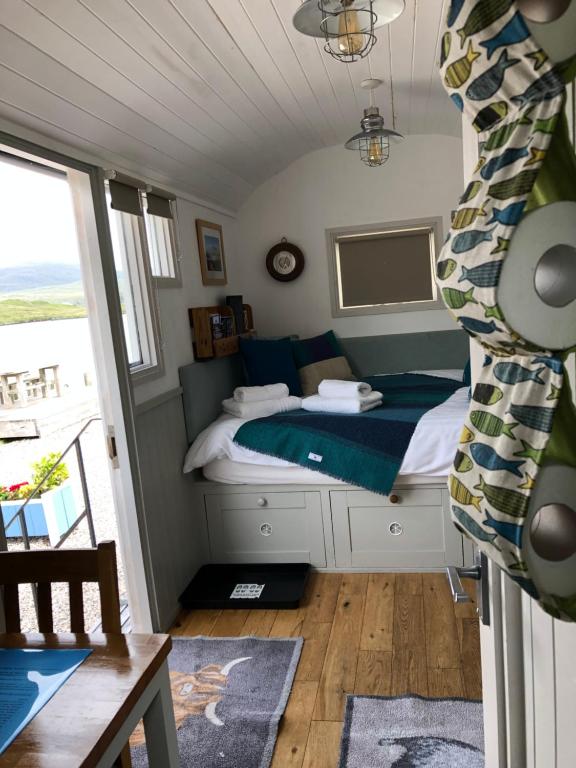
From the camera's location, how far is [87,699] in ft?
4.01

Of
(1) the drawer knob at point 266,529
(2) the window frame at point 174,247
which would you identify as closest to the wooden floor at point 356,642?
(1) the drawer knob at point 266,529

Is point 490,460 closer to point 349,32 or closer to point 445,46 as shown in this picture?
point 445,46

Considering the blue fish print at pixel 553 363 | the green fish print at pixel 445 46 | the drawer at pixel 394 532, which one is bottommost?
the drawer at pixel 394 532

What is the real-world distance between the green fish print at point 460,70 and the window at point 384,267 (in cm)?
418

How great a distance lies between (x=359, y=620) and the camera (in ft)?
9.44

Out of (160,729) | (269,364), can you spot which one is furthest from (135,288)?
(160,729)

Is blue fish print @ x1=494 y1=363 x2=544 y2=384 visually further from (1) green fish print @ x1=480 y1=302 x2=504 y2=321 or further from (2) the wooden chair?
(2) the wooden chair

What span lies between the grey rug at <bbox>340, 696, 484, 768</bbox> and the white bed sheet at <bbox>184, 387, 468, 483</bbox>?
43.7 inches

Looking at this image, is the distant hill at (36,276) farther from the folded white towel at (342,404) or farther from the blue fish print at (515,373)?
the blue fish print at (515,373)

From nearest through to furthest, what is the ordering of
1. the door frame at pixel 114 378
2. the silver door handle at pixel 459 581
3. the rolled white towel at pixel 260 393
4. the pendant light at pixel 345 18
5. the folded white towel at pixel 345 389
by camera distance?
the silver door handle at pixel 459 581, the pendant light at pixel 345 18, the door frame at pixel 114 378, the folded white towel at pixel 345 389, the rolled white towel at pixel 260 393

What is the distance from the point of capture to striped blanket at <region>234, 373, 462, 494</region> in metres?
3.09

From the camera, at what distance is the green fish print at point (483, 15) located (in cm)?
43

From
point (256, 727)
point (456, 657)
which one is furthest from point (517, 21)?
point (456, 657)

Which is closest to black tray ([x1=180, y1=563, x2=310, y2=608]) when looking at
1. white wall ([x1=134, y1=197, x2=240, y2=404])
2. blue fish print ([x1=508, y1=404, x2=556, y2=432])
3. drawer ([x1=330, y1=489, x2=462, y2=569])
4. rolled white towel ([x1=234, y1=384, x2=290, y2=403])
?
drawer ([x1=330, y1=489, x2=462, y2=569])
